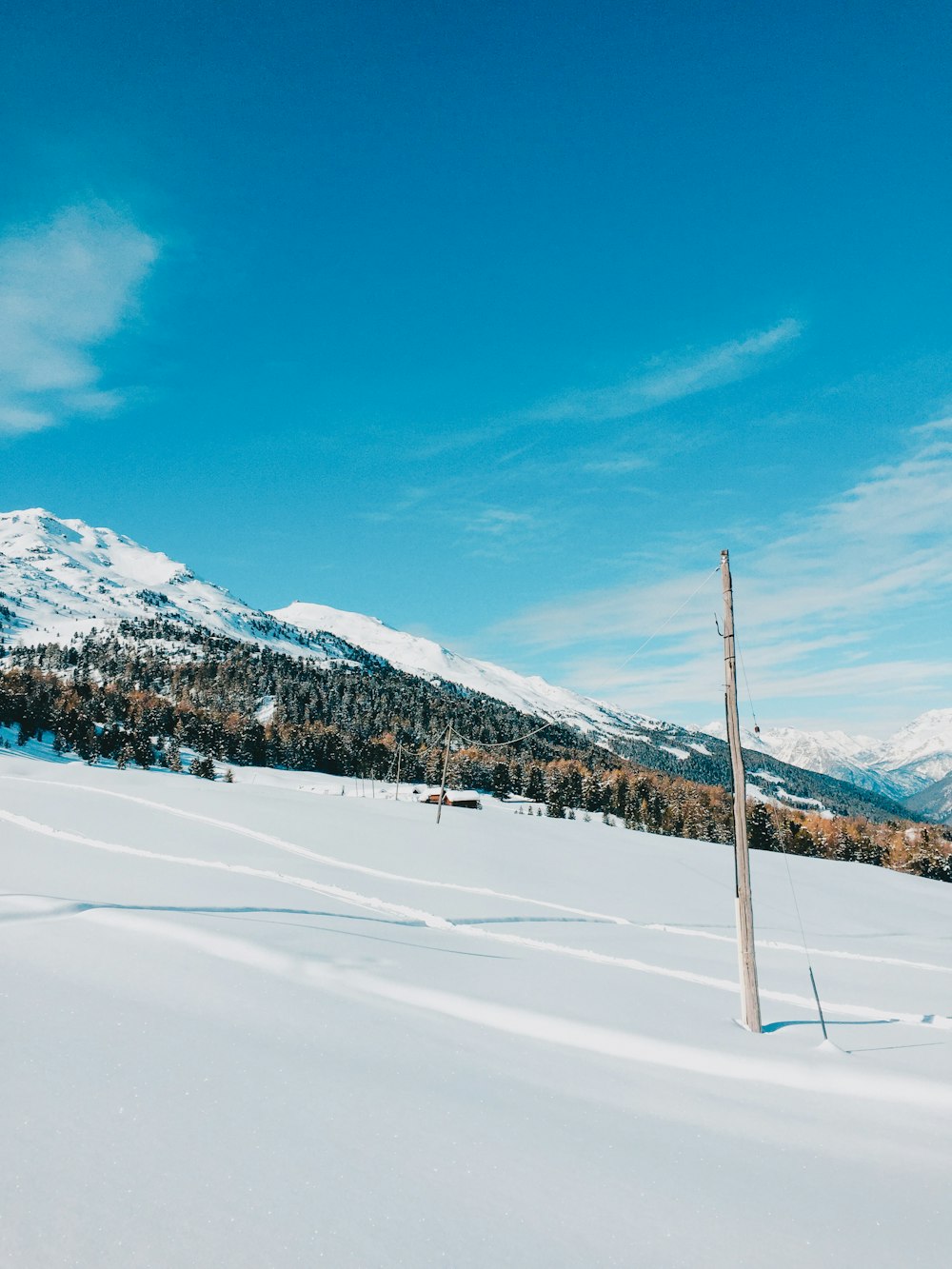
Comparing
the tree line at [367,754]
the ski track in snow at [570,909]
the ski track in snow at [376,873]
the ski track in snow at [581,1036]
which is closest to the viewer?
the ski track in snow at [581,1036]

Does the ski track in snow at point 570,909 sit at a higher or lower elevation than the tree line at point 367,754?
lower

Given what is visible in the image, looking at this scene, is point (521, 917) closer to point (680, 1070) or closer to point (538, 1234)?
point (680, 1070)

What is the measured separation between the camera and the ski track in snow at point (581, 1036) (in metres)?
6.60

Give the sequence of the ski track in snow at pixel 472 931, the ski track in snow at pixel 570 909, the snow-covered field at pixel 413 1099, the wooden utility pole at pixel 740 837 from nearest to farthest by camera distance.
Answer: the snow-covered field at pixel 413 1099 → the wooden utility pole at pixel 740 837 → the ski track in snow at pixel 472 931 → the ski track in snow at pixel 570 909

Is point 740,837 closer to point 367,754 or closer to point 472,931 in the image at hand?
point 472,931

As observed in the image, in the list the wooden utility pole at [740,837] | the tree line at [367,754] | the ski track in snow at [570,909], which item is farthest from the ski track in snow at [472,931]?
the tree line at [367,754]

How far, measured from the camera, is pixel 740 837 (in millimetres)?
11258

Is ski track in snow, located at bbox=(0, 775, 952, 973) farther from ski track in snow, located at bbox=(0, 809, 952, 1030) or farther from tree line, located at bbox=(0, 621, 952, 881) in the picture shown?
tree line, located at bbox=(0, 621, 952, 881)

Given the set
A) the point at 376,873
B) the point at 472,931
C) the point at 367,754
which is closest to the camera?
the point at 472,931

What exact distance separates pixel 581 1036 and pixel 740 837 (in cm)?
558

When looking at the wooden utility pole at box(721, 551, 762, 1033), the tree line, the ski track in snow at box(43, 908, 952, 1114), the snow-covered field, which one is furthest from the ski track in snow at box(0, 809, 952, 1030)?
the tree line

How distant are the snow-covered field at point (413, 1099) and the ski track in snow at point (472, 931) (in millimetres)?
184

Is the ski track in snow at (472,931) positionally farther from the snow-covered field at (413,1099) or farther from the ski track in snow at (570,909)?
the ski track in snow at (570,909)

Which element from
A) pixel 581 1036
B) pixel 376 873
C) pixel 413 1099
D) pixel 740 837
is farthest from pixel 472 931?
pixel 413 1099
